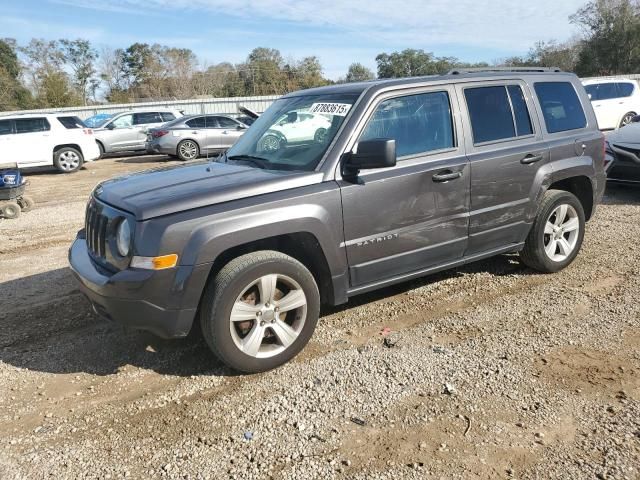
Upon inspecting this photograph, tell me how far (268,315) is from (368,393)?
2.66ft

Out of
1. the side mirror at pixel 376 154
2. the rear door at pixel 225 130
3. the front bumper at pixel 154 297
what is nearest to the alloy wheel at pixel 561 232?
the side mirror at pixel 376 154

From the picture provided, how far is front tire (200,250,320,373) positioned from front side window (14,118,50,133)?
1362 centimetres

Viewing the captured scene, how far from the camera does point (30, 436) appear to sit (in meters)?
2.94

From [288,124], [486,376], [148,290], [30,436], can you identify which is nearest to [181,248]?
[148,290]

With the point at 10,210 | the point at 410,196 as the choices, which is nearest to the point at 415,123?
the point at 410,196

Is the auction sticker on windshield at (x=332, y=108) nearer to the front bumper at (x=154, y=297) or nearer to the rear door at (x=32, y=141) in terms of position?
the front bumper at (x=154, y=297)

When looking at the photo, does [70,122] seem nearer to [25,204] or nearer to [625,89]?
[25,204]

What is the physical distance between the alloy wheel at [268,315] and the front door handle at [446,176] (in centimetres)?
138

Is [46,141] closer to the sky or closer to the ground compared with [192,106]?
closer to the ground

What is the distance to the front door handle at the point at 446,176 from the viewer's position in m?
3.96

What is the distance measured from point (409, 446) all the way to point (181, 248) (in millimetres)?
1691

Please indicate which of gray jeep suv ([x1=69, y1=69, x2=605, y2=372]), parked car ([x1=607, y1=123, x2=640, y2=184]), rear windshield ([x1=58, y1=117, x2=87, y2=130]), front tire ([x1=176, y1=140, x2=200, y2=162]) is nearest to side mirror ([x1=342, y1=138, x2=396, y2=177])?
gray jeep suv ([x1=69, y1=69, x2=605, y2=372])

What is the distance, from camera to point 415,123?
403 cm

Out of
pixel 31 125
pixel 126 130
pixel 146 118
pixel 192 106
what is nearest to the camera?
pixel 31 125
